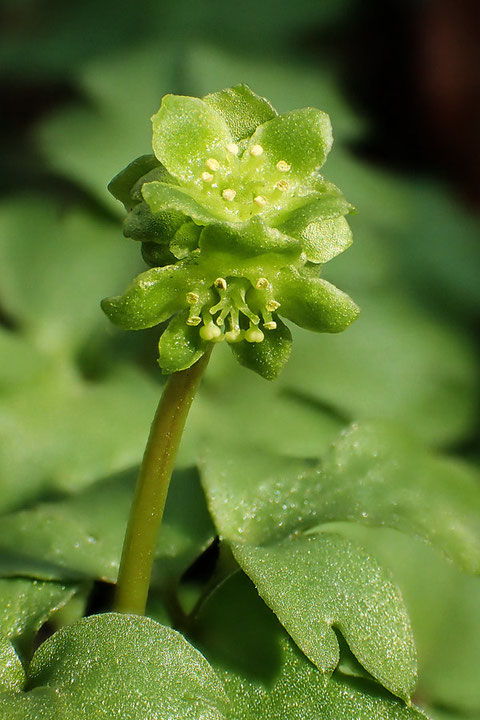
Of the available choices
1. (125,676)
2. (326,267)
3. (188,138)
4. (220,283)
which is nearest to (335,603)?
(125,676)

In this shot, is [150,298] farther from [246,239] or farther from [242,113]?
[242,113]

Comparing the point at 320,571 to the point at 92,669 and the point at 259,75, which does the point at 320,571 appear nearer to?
the point at 92,669

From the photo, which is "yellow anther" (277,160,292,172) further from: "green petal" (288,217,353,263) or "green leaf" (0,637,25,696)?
"green leaf" (0,637,25,696)

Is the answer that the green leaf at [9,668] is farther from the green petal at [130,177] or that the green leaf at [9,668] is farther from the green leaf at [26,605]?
the green petal at [130,177]

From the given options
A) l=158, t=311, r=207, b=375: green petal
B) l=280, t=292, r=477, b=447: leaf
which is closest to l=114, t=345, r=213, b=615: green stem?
l=158, t=311, r=207, b=375: green petal

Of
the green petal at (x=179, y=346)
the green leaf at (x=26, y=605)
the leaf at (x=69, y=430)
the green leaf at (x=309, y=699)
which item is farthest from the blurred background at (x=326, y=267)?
the green petal at (x=179, y=346)
